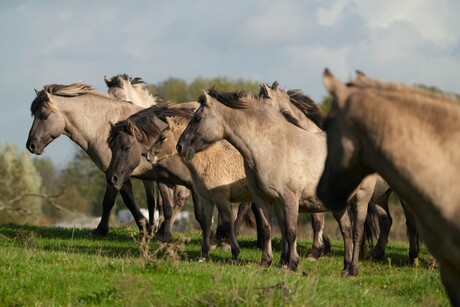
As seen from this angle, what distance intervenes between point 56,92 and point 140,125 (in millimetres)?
2672

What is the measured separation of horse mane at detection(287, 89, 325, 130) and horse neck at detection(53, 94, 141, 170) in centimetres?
344

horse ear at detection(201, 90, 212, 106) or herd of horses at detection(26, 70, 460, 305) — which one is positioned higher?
horse ear at detection(201, 90, 212, 106)

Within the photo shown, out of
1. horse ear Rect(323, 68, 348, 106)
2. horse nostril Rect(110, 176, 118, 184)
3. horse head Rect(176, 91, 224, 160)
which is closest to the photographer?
horse ear Rect(323, 68, 348, 106)

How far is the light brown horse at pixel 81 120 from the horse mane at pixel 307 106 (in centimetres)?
337

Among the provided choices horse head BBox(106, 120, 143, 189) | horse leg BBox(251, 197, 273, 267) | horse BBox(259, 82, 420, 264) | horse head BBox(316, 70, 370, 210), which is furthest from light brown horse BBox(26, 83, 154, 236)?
horse head BBox(316, 70, 370, 210)

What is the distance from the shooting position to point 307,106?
18.8 m

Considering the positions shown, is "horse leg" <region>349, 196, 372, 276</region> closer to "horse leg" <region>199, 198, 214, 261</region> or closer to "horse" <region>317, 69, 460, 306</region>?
"horse leg" <region>199, 198, 214, 261</region>

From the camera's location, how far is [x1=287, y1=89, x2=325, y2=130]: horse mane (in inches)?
734

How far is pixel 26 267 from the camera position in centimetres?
1273

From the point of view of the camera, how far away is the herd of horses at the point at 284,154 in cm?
774

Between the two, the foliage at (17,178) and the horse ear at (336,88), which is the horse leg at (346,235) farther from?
the foliage at (17,178)

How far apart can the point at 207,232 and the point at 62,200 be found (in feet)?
188

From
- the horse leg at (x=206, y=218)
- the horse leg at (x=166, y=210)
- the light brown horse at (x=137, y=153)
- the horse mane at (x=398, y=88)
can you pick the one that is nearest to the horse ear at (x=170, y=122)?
the light brown horse at (x=137, y=153)

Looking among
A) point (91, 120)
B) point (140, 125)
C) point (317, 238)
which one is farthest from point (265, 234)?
point (91, 120)
